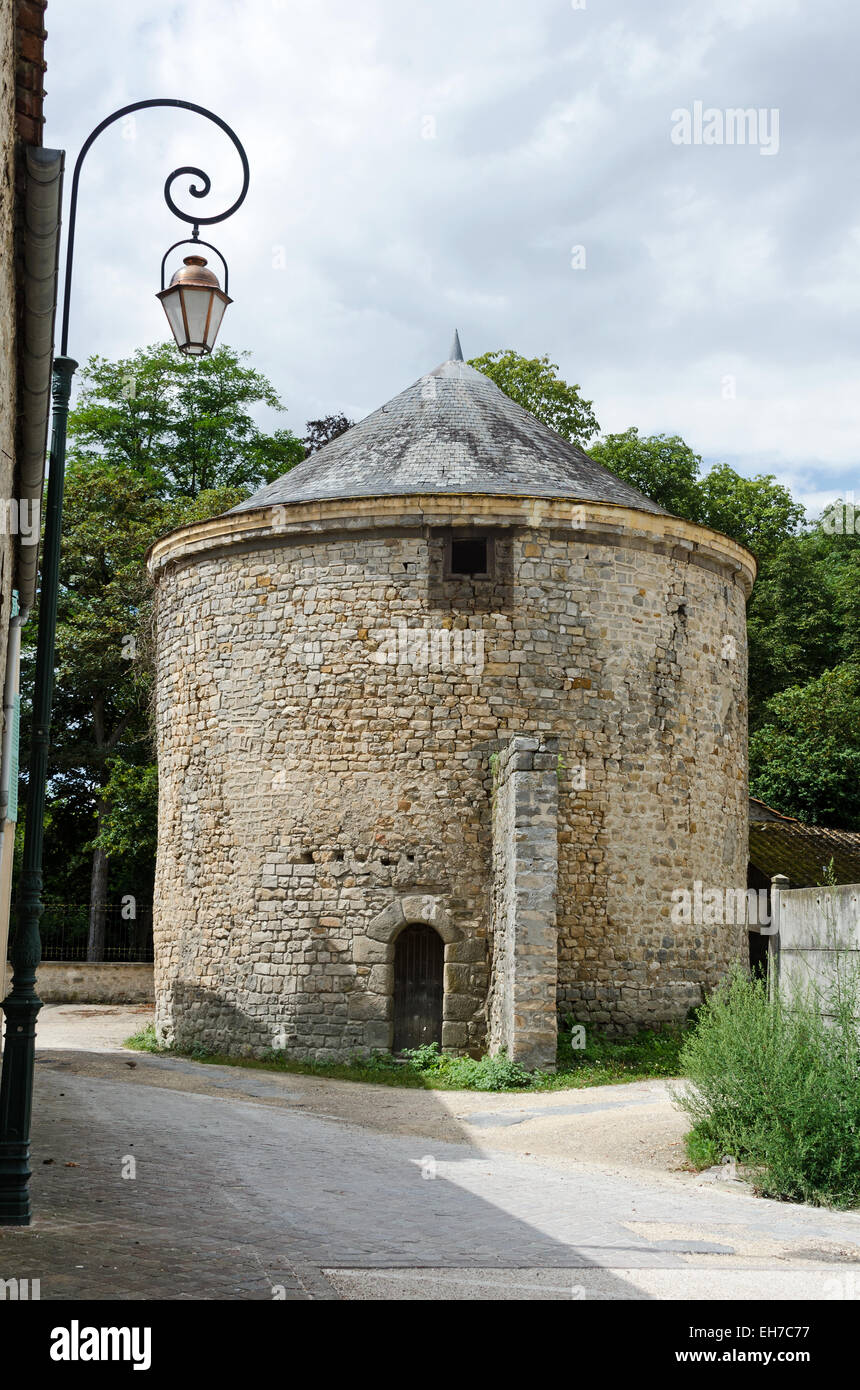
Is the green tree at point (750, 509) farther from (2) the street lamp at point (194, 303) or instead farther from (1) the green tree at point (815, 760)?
(2) the street lamp at point (194, 303)

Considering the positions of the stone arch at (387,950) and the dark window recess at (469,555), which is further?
the dark window recess at (469,555)

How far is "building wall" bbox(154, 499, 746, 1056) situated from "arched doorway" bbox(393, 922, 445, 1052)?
0.27m

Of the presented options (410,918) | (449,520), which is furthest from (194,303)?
(410,918)

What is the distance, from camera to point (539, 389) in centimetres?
2886

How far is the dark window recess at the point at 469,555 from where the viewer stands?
15.4 metres

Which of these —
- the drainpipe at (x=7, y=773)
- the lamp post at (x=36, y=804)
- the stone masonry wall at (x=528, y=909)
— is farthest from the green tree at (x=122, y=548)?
the lamp post at (x=36, y=804)

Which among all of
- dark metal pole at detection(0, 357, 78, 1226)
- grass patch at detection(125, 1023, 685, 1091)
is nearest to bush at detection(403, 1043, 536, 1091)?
grass patch at detection(125, 1023, 685, 1091)

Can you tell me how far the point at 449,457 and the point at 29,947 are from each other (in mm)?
10353

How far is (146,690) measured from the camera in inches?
1033

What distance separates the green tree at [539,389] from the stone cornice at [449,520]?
13303 millimetres

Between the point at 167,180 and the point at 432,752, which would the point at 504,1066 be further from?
the point at 167,180

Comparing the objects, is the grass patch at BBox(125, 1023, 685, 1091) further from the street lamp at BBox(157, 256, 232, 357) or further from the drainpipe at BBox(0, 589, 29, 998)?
the street lamp at BBox(157, 256, 232, 357)
